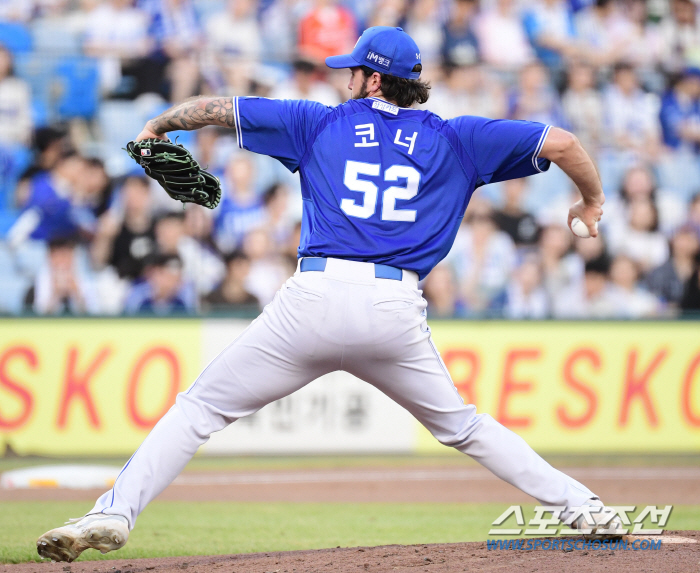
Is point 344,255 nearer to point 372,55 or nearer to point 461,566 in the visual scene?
point 372,55

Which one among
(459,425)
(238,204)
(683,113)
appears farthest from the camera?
(683,113)

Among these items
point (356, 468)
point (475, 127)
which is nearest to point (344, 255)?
point (475, 127)

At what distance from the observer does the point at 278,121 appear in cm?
380

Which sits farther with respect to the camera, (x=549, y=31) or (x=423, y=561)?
(x=549, y=31)

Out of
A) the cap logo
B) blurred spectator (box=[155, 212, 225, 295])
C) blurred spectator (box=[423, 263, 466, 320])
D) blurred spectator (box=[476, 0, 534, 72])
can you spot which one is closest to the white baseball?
the cap logo

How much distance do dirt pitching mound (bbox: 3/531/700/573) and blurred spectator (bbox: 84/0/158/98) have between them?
6393 millimetres

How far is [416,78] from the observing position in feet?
12.8

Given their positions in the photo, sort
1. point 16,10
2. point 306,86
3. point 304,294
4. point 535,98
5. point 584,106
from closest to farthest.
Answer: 1. point 304,294
2. point 306,86
3. point 16,10
4. point 535,98
5. point 584,106

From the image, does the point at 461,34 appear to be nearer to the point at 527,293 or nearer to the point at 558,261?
the point at 558,261

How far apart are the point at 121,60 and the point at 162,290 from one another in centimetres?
258

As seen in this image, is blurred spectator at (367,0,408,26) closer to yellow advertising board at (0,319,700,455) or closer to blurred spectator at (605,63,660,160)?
blurred spectator at (605,63,660,160)

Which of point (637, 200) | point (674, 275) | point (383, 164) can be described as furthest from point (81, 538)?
point (637, 200)

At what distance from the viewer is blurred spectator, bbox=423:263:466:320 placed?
944cm

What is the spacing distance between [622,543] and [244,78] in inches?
281
